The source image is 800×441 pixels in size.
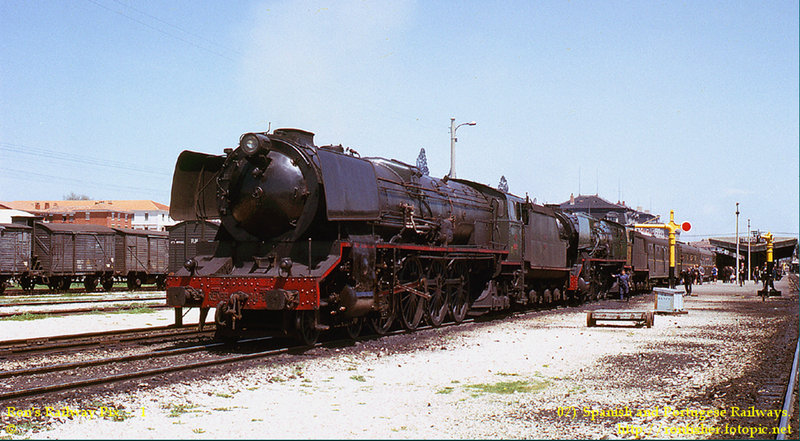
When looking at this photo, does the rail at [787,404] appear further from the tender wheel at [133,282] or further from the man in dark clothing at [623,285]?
the tender wheel at [133,282]

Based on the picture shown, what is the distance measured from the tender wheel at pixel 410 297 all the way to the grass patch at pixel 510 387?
18.0 feet

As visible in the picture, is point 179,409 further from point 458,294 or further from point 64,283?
point 64,283

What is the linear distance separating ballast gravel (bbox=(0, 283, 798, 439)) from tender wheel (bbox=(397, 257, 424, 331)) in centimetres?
142

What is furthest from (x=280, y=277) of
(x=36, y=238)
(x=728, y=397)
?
(x=36, y=238)

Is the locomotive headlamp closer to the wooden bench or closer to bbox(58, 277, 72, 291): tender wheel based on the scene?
the wooden bench

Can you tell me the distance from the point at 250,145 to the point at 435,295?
18.9 feet

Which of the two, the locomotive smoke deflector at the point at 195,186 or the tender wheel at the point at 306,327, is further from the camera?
the locomotive smoke deflector at the point at 195,186

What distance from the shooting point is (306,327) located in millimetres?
11695

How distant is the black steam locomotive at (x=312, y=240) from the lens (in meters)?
11.2

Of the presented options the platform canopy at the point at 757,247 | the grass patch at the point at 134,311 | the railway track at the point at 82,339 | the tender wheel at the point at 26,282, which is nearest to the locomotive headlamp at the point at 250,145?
the railway track at the point at 82,339

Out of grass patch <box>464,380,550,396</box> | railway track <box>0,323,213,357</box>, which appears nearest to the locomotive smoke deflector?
railway track <box>0,323,213,357</box>

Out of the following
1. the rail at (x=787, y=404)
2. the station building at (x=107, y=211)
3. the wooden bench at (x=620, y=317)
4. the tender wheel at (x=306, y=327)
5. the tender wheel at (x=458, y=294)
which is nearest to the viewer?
the rail at (x=787, y=404)

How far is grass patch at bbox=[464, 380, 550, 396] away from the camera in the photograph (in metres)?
8.05

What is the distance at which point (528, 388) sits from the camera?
324 inches
